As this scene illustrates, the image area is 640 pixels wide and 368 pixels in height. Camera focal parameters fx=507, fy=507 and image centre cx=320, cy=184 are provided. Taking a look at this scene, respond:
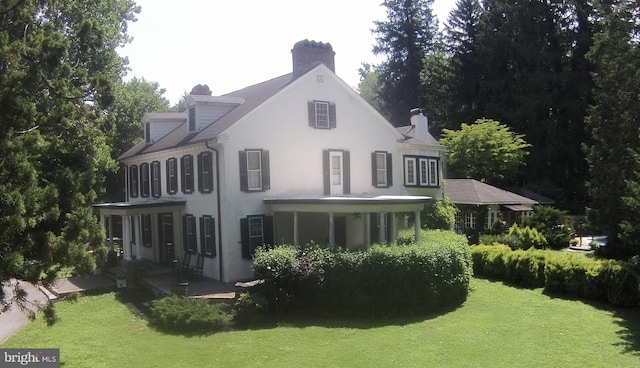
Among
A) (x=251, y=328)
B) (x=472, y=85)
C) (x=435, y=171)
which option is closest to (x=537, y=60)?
(x=472, y=85)

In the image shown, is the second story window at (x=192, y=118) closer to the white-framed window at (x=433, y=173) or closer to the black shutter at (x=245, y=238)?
the black shutter at (x=245, y=238)

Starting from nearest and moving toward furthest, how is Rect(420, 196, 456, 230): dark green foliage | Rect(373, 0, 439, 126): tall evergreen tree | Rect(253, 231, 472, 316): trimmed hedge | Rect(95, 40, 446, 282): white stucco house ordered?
Rect(253, 231, 472, 316): trimmed hedge < Rect(95, 40, 446, 282): white stucco house < Rect(420, 196, 456, 230): dark green foliage < Rect(373, 0, 439, 126): tall evergreen tree

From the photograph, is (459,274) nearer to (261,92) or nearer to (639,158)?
(639,158)

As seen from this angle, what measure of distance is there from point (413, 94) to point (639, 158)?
38.0 meters

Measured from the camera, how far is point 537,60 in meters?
43.9

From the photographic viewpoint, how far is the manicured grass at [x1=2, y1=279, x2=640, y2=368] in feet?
37.7

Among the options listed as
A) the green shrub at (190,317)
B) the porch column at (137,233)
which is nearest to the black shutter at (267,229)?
the green shrub at (190,317)

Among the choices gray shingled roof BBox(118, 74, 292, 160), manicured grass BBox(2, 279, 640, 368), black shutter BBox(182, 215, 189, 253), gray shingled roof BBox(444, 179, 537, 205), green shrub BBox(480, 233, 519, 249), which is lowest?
manicured grass BBox(2, 279, 640, 368)

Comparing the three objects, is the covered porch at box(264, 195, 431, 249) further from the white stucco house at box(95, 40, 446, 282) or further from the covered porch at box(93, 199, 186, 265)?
the covered porch at box(93, 199, 186, 265)

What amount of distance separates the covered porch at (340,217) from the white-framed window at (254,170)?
0.75m

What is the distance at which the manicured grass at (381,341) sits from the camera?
11.5m

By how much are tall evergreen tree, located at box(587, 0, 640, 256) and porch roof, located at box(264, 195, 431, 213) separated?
1195 centimetres

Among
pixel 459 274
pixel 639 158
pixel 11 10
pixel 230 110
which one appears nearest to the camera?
pixel 11 10

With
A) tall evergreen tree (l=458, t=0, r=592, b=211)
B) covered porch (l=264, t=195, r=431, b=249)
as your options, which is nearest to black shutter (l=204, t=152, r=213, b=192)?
covered porch (l=264, t=195, r=431, b=249)
